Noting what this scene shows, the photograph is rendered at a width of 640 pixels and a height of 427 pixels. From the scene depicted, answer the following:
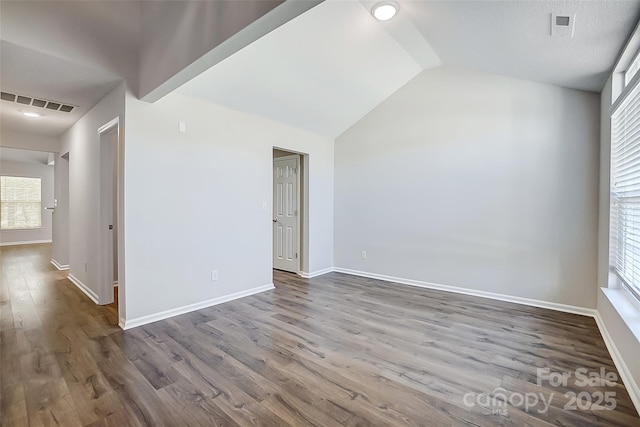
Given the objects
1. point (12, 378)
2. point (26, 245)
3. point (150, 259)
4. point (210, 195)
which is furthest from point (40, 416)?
point (26, 245)

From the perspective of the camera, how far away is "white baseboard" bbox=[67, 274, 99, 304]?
367 cm

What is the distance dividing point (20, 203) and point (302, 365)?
10.6 m

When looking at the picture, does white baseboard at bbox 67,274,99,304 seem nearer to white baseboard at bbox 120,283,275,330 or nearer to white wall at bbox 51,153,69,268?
white wall at bbox 51,153,69,268

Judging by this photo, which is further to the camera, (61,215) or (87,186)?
(61,215)

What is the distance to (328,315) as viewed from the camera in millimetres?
3209

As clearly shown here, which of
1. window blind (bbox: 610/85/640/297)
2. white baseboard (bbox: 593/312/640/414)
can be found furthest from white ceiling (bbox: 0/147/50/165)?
white baseboard (bbox: 593/312/640/414)

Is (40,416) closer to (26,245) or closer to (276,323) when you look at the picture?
(276,323)

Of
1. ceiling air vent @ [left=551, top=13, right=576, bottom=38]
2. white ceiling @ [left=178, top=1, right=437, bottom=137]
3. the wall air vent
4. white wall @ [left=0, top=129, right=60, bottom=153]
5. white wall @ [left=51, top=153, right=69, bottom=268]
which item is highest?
white ceiling @ [left=178, top=1, right=437, bottom=137]

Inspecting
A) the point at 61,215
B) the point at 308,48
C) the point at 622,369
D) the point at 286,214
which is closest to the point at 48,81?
the point at 308,48

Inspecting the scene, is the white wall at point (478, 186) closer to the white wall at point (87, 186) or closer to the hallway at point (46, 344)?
A: the white wall at point (87, 186)

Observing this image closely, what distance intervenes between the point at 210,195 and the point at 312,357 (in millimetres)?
2131

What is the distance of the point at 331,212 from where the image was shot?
524 centimetres

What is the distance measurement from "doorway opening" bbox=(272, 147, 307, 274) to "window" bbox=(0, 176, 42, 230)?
8284mm

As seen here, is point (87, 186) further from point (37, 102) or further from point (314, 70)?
point (314, 70)
